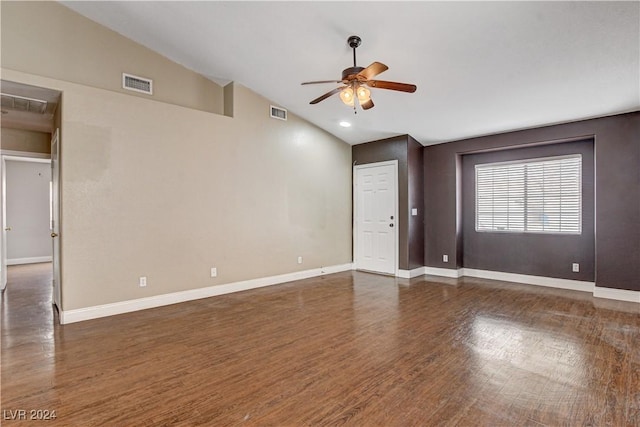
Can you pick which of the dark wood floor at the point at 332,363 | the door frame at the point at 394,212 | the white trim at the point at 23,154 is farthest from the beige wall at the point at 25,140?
the door frame at the point at 394,212

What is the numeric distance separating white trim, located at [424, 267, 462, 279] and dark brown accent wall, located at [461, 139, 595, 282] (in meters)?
0.36

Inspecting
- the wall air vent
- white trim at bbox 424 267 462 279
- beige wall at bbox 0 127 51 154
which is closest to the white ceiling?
the wall air vent

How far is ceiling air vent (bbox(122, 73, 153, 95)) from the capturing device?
429cm

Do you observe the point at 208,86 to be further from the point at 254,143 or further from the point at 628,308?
the point at 628,308

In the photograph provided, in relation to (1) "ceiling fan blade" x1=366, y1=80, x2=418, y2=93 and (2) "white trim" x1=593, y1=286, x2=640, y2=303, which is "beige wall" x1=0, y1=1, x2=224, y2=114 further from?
(2) "white trim" x1=593, y1=286, x2=640, y2=303

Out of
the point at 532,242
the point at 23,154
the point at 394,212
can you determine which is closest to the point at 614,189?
the point at 532,242

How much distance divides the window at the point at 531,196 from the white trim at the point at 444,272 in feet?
3.11

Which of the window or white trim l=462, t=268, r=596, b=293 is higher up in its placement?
the window

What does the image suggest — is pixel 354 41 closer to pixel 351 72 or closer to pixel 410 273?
pixel 351 72

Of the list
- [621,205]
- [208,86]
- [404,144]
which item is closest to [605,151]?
[621,205]

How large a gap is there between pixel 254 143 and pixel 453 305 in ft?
13.0

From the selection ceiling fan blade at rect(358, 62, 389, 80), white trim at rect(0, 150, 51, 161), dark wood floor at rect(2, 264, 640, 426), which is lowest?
dark wood floor at rect(2, 264, 640, 426)

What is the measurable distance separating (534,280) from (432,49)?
435cm

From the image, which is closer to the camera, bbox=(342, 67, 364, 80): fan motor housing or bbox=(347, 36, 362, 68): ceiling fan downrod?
bbox=(342, 67, 364, 80): fan motor housing
